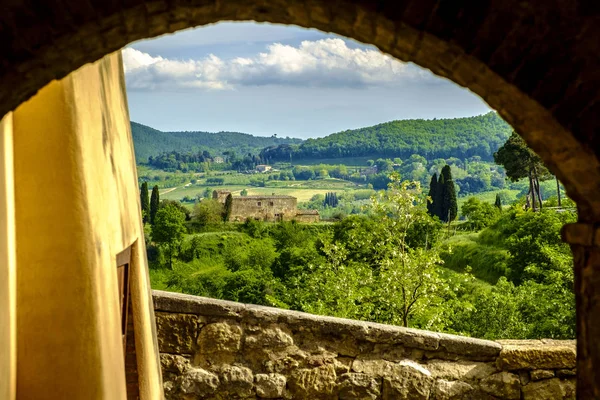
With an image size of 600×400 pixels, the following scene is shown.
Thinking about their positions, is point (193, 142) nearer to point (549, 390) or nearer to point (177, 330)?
point (177, 330)

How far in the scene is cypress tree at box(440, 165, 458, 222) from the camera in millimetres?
36344

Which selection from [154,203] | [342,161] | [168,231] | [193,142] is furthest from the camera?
[193,142]

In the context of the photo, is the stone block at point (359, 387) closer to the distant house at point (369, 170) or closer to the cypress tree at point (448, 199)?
the cypress tree at point (448, 199)

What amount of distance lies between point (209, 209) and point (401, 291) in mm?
23218

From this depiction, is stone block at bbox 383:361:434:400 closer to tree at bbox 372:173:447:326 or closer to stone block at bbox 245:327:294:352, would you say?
stone block at bbox 245:327:294:352

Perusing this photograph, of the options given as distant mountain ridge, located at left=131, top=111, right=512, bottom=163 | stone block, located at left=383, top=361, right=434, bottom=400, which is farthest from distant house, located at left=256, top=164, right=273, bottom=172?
stone block, located at left=383, top=361, right=434, bottom=400

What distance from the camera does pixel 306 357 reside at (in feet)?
17.5

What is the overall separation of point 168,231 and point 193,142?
38.0 meters

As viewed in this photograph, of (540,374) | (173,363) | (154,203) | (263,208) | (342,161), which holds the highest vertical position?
(342,161)

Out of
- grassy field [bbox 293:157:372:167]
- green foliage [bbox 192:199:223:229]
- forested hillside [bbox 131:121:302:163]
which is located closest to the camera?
green foliage [bbox 192:199:223:229]

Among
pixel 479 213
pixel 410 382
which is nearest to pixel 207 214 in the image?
pixel 479 213

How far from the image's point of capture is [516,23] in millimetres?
1839

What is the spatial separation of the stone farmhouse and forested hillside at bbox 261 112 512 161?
14.8m

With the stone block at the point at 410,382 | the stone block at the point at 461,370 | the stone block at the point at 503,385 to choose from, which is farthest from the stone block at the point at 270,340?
the stone block at the point at 503,385
